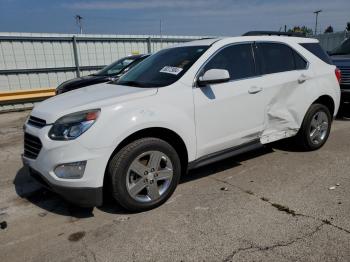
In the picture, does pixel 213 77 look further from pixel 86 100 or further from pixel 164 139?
pixel 86 100

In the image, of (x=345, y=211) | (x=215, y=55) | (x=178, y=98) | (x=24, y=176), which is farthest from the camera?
(x=24, y=176)

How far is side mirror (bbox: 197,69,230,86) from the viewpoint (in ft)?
12.2

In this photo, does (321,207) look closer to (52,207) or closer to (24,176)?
(52,207)

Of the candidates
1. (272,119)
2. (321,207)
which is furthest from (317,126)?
(321,207)

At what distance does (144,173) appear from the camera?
11.4 ft

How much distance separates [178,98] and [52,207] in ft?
6.24

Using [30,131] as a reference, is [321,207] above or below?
below

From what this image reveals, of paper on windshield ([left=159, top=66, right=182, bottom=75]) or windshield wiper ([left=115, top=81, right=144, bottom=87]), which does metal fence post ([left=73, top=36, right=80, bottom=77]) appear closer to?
windshield wiper ([left=115, top=81, right=144, bottom=87])

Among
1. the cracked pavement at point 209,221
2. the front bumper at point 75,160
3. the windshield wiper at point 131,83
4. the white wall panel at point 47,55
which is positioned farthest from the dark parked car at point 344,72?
the white wall panel at point 47,55

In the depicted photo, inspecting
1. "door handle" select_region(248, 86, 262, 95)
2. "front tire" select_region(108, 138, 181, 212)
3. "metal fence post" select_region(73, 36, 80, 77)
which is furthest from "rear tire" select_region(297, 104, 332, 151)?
"metal fence post" select_region(73, 36, 80, 77)

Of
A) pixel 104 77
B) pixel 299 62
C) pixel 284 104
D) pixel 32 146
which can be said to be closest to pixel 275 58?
pixel 299 62

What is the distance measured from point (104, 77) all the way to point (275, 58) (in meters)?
5.43

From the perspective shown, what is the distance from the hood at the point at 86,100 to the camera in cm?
331

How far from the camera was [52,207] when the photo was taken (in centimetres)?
385
